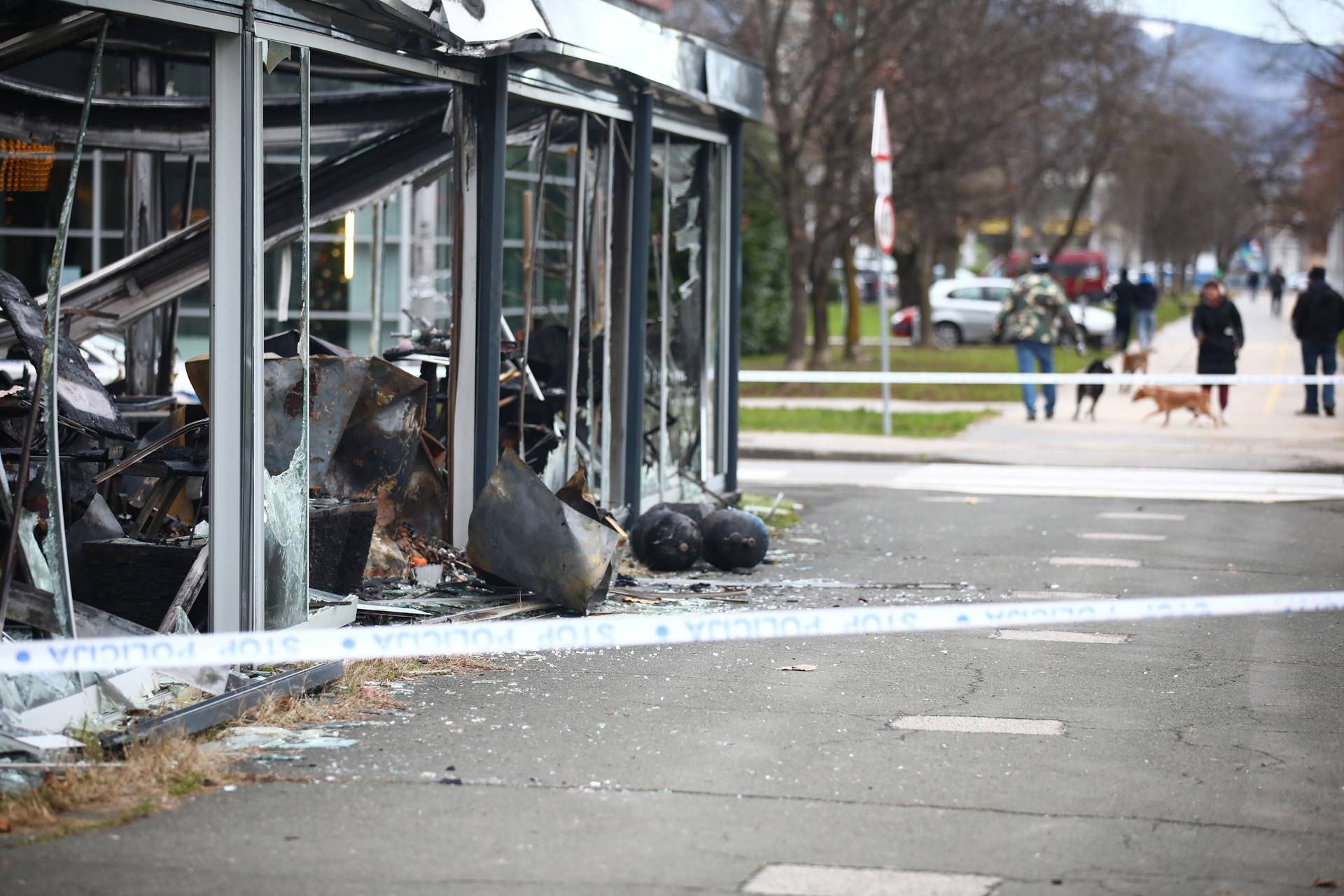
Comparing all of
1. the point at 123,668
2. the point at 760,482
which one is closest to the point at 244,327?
the point at 123,668

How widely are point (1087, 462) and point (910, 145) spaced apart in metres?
10.8

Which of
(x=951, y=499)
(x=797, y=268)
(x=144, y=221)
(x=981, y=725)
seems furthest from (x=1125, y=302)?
(x=981, y=725)

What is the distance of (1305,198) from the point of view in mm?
78062

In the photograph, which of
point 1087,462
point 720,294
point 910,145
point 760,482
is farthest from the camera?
point 910,145

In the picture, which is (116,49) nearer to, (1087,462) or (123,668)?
(123,668)

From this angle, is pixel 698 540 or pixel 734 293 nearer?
pixel 698 540

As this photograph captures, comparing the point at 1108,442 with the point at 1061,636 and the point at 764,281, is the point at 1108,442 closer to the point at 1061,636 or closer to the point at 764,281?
the point at 1061,636

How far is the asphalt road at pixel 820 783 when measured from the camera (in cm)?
427

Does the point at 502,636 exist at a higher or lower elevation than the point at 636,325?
lower

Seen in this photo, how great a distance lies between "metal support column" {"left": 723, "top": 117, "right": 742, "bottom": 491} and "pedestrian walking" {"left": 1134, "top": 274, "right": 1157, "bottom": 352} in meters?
22.2

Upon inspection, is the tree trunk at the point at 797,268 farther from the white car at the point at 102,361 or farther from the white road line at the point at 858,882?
the white road line at the point at 858,882

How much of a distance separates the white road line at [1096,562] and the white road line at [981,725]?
13.3 ft

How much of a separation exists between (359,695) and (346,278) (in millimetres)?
5069

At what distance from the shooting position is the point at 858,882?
4227 mm
